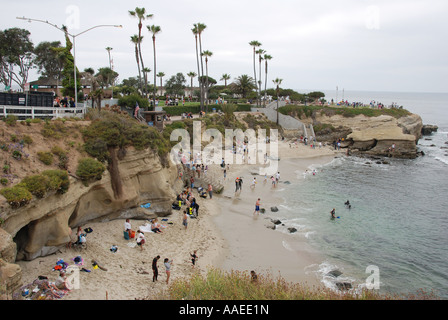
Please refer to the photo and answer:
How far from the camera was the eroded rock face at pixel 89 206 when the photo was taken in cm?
1405

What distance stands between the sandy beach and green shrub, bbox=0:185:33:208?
9.96 feet

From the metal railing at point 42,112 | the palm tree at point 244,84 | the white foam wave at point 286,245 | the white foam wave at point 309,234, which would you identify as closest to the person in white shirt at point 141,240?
the white foam wave at point 286,245

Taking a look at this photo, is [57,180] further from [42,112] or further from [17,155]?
[42,112]

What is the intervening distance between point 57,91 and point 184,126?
51.8 ft

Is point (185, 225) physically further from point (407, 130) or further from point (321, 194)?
point (407, 130)

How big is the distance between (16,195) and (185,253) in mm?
8816

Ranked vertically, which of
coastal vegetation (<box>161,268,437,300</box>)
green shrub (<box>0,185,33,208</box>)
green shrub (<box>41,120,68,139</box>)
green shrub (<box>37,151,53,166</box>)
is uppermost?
green shrub (<box>41,120,68,139</box>)

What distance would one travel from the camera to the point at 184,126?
41719mm

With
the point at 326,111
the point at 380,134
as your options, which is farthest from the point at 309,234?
the point at 326,111

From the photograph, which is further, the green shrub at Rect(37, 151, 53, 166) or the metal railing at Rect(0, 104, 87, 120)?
the metal railing at Rect(0, 104, 87, 120)

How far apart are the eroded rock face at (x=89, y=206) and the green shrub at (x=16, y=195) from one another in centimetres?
27

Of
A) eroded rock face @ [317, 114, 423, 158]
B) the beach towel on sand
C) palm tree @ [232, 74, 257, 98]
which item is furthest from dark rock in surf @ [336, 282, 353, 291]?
palm tree @ [232, 74, 257, 98]

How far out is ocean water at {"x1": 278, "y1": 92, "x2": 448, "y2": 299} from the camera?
17.7m

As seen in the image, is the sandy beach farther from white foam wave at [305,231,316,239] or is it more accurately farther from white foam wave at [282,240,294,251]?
white foam wave at [305,231,316,239]
